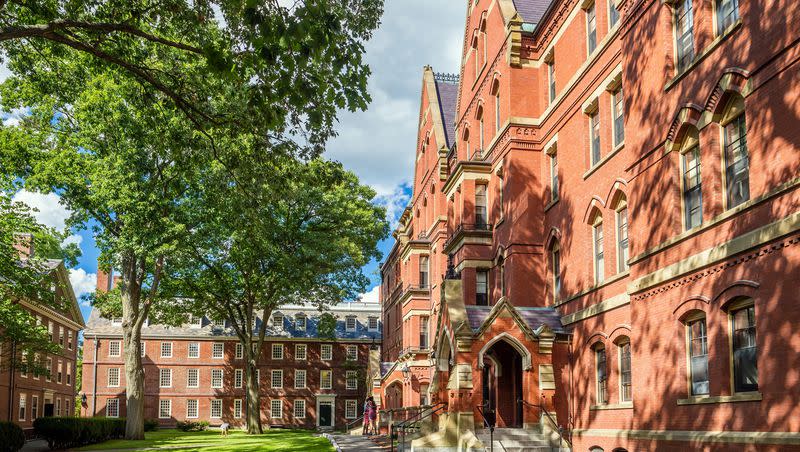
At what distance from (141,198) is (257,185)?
19224 millimetres

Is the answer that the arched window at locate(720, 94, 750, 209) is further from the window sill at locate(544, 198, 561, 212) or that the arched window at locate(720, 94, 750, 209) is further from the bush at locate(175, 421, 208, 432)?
the bush at locate(175, 421, 208, 432)

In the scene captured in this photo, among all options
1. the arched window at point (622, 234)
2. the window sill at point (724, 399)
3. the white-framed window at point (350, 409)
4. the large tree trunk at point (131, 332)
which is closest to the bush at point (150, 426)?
the white-framed window at point (350, 409)

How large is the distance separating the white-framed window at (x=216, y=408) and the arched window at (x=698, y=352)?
58587 millimetres

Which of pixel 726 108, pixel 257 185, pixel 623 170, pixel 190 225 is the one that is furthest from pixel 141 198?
pixel 726 108

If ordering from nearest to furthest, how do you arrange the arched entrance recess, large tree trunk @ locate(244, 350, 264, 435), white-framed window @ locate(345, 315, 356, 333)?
1. the arched entrance recess
2. large tree trunk @ locate(244, 350, 264, 435)
3. white-framed window @ locate(345, 315, 356, 333)

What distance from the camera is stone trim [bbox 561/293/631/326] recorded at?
18.7 meters

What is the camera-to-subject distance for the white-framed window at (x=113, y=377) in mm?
68000

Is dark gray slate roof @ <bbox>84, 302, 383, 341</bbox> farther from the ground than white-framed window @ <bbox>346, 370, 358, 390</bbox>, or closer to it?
farther from the ground

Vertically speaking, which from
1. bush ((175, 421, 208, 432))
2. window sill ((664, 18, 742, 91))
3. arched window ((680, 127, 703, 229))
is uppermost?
window sill ((664, 18, 742, 91))

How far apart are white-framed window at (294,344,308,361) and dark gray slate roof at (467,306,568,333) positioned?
50.0 metres

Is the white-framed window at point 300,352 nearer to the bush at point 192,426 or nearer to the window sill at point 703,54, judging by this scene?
the bush at point 192,426

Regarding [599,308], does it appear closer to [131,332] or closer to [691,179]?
[691,179]

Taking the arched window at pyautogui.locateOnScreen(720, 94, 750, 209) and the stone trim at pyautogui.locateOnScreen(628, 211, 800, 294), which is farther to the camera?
the arched window at pyautogui.locateOnScreen(720, 94, 750, 209)

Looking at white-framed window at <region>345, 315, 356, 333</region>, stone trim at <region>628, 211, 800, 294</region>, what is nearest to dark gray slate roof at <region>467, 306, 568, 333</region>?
stone trim at <region>628, 211, 800, 294</region>
